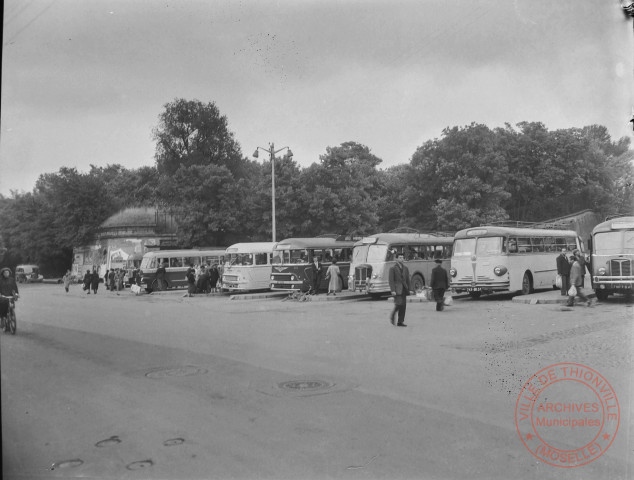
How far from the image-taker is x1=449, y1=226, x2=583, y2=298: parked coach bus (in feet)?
65.1

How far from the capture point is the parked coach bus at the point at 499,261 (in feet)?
65.1

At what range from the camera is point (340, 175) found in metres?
39.6

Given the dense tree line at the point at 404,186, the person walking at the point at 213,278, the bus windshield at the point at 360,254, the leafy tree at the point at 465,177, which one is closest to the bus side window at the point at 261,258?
the person walking at the point at 213,278

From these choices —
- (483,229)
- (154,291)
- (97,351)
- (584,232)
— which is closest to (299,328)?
(97,351)

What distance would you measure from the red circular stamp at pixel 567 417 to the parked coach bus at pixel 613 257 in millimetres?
10992

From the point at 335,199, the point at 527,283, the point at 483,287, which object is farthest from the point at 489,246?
the point at 335,199

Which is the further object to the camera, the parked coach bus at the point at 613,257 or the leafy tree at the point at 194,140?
the leafy tree at the point at 194,140

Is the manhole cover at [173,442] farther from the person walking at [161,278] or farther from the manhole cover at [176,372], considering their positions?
the person walking at [161,278]

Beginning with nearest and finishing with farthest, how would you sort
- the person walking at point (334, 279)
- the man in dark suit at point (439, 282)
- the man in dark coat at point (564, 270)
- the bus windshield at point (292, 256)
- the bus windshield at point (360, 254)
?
1. the man in dark suit at point (439, 282)
2. the man in dark coat at point (564, 270)
3. the bus windshield at point (360, 254)
4. the person walking at point (334, 279)
5. the bus windshield at point (292, 256)

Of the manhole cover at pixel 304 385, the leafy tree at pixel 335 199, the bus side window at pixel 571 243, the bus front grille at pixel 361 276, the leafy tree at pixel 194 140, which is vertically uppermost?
the leafy tree at pixel 194 140

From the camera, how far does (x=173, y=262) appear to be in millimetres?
Answer: 34156

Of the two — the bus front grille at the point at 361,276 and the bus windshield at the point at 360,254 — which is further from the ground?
the bus windshield at the point at 360,254

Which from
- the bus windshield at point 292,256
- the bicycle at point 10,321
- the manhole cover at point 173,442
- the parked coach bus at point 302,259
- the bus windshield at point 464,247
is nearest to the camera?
the manhole cover at point 173,442

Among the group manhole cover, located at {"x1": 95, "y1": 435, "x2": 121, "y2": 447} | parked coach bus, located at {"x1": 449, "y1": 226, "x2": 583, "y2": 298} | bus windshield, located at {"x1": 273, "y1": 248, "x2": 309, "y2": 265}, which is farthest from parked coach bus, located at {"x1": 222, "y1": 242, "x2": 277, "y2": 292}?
manhole cover, located at {"x1": 95, "y1": 435, "x2": 121, "y2": 447}
